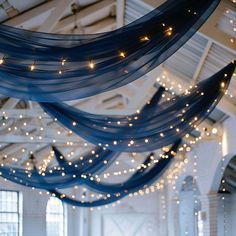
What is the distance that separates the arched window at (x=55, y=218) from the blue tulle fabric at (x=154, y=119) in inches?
427

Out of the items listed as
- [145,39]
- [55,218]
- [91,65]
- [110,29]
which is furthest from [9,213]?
[145,39]

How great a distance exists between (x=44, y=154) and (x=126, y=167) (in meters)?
3.08

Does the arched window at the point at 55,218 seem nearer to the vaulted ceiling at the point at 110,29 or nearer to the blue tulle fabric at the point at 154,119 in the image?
the vaulted ceiling at the point at 110,29

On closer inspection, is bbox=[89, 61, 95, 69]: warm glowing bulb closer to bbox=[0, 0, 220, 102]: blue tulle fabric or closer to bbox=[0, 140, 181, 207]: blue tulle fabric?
bbox=[0, 0, 220, 102]: blue tulle fabric

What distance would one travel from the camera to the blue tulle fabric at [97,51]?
18.0 ft

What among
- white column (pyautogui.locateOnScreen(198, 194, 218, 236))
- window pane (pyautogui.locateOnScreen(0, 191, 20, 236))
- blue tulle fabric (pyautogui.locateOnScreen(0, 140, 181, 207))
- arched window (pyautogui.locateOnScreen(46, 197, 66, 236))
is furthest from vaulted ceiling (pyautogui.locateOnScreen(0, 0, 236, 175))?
arched window (pyautogui.locateOnScreen(46, 197, 66, 236))

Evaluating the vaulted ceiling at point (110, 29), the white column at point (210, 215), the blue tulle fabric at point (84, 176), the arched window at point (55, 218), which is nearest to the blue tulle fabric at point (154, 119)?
the vaulted ceiling at point (110, 29)

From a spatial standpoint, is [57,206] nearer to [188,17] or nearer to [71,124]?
[71,124]

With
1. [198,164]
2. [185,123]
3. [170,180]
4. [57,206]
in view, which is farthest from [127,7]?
[57,206]

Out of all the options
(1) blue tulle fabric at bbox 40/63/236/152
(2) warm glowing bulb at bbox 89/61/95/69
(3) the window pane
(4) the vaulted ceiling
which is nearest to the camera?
(2) warm glowing bulb at bbox 89/61/95/69

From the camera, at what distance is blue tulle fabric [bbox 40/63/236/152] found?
7531 mm

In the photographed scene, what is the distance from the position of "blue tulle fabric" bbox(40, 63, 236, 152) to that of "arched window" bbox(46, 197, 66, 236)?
1085cm

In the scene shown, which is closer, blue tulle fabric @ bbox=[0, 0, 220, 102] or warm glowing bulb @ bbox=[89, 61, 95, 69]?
blue tulle fabric @ bbox=[0, 0, 220, 102]

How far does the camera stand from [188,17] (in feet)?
18.0
